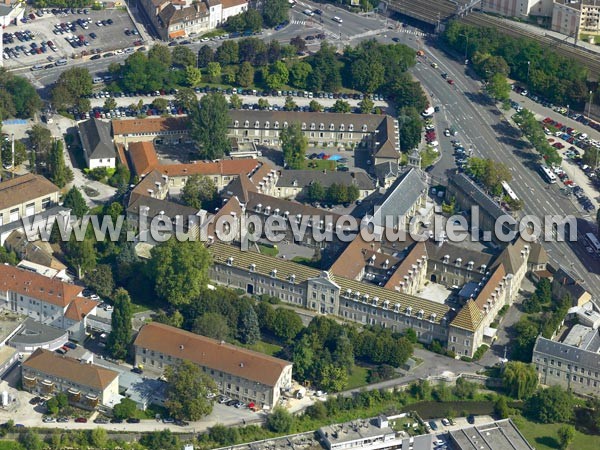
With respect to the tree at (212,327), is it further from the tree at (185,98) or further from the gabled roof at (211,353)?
the tree at (185,98)

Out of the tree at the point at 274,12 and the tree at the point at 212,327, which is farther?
the tree at the point at 274,12

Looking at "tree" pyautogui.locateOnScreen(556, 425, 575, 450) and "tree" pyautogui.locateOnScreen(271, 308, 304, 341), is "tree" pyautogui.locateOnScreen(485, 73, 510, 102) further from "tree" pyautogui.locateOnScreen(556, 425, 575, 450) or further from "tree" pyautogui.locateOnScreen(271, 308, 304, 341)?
"tree" pyautogui.locateOnScreen(556, 425, 575, 450)

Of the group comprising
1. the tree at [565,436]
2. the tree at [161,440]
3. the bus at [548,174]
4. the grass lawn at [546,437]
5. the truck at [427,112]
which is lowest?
the grass lawn at [546,437]

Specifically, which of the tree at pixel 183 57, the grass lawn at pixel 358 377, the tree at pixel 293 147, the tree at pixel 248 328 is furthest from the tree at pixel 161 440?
the tree at pixel 183 57

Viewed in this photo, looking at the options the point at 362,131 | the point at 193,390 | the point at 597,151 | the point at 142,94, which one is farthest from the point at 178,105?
the point at 193,390

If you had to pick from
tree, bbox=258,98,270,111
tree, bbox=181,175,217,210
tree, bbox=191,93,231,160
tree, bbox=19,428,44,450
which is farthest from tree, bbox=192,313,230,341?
tree, bbox=258,98,270,111

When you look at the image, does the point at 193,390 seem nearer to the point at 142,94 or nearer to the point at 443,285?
the point at 443,285

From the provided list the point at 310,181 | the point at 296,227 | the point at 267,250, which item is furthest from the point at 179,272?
the point at 310,181

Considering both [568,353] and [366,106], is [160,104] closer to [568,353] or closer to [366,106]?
[366,106]
